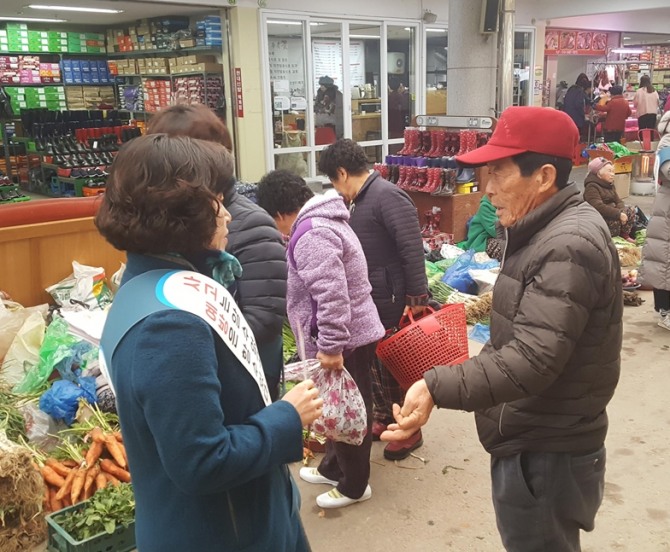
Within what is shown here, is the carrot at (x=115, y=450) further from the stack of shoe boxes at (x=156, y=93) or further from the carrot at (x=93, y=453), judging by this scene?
the stack of shoe boxes at (x=156, y=93)

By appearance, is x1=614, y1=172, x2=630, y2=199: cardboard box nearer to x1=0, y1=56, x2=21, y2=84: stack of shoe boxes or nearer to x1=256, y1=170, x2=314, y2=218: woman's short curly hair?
x1=256, y1=170, x2=314, y2=218: woman's short curly hair

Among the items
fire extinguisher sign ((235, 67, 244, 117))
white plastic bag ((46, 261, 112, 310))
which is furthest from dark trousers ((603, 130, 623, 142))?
white plastic bag ((46, 261, 112, 310))

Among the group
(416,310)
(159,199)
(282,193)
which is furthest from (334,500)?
(159,199)

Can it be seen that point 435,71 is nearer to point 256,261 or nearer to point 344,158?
point 344,158

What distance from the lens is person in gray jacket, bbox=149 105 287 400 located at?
215 centimetres

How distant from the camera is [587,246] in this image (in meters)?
1.69

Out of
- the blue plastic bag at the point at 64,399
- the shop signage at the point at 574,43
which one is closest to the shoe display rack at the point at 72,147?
the blue plastic bag at the point at 64,399

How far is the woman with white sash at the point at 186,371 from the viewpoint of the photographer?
1.25 meters

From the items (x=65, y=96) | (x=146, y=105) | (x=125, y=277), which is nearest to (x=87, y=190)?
(x=146, y=105)

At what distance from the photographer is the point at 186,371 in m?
1.24

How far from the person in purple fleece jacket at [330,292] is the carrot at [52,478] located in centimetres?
124

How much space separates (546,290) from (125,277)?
99 centimetres

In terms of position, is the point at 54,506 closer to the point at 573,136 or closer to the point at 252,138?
the point at 573,136

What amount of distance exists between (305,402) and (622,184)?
35.5 feet
